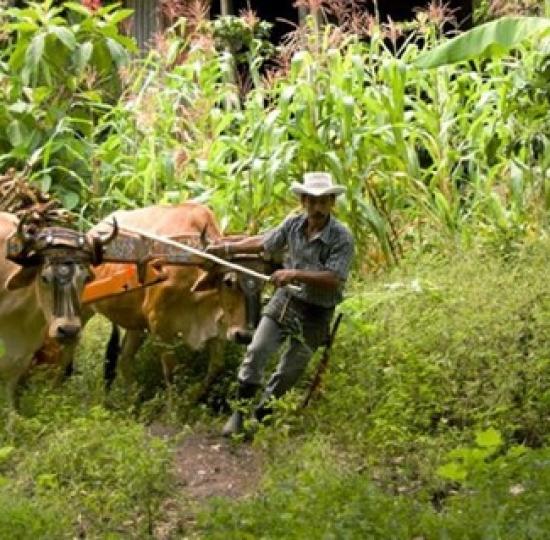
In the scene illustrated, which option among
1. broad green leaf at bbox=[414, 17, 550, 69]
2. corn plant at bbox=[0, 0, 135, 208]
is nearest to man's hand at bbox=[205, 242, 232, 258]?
broad green leaf at bbox=[414, 17, 550, 69]

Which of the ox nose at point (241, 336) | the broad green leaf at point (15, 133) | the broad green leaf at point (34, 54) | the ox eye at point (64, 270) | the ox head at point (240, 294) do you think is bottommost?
the ox nose at point (241, 336)

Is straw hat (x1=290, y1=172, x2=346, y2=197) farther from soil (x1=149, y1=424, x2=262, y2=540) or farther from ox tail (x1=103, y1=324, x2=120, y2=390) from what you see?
ox tail (x1=103, y1=324, x2=120, y2=390)

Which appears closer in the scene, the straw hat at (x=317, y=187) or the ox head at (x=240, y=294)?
the straw hat at (x=317, y=187)

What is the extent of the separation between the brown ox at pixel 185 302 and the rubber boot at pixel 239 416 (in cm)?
43

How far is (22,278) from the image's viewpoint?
7.74 meters

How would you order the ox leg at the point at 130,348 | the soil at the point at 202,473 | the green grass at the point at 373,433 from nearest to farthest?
the green grass at the point at 373,433
the soil at the point at 202,473
the ox leg at the point at 130,348

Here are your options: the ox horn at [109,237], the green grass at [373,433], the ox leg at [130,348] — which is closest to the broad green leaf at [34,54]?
the green grass at [373,433]

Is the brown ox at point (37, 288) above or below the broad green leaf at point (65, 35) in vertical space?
below

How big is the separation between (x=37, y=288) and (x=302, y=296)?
1.48 m

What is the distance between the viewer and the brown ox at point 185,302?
26.8ft

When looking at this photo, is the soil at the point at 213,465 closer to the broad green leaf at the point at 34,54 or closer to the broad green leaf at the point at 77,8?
the broad green leaf at the point at 34,54

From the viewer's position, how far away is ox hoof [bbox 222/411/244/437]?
766 cm

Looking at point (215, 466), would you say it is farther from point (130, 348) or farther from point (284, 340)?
point (130, 348)

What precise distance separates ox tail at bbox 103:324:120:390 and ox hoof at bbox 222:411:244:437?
1.36 meters
